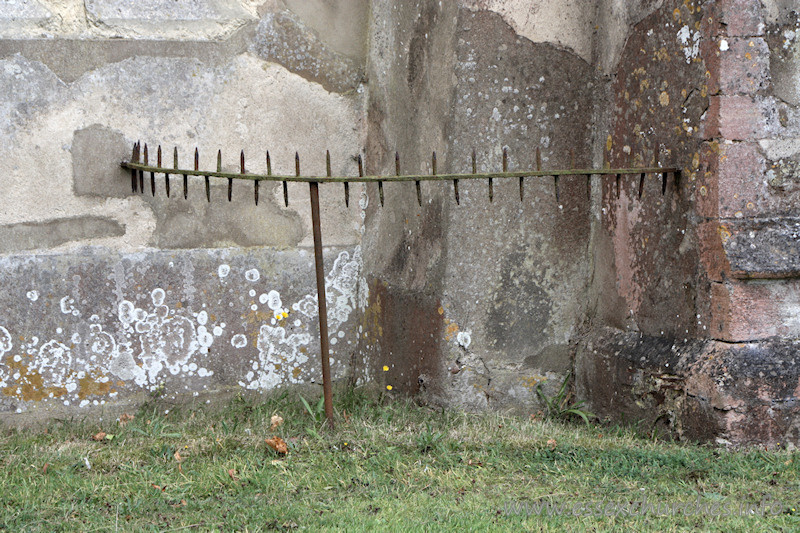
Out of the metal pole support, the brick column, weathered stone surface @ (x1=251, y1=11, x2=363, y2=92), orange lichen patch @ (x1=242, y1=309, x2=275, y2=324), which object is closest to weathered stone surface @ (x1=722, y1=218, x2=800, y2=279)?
the brick column

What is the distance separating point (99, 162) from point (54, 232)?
408mm

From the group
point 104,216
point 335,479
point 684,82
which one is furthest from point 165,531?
point 684,82

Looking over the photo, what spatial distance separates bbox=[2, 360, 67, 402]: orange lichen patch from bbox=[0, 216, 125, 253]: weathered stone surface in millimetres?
577

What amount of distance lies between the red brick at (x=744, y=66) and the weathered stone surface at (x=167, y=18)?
2342 mm

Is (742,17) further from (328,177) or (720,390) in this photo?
(328,177)

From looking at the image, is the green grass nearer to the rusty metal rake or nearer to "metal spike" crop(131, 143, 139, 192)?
the rusty metal rake

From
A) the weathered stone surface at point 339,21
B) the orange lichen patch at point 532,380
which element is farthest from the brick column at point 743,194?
the weathered stone surface at point 339,21

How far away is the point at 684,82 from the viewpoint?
125 inches

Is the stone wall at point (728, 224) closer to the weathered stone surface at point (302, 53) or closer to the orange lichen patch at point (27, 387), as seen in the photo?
the weathered stone surface at point (302, 53)

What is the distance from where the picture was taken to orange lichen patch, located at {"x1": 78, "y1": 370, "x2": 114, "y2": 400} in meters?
3.82

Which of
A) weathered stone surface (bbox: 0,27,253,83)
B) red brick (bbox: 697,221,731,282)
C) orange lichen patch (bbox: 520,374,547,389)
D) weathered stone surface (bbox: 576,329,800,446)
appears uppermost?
weathered stone surface (bbox: 0,27,253,83)

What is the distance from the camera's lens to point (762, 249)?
9.81 feet

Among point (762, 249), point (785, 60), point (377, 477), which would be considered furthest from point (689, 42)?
point (377, 477)

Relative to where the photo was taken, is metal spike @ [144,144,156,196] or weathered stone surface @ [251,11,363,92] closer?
metal spike @ [144,144,156,196]
